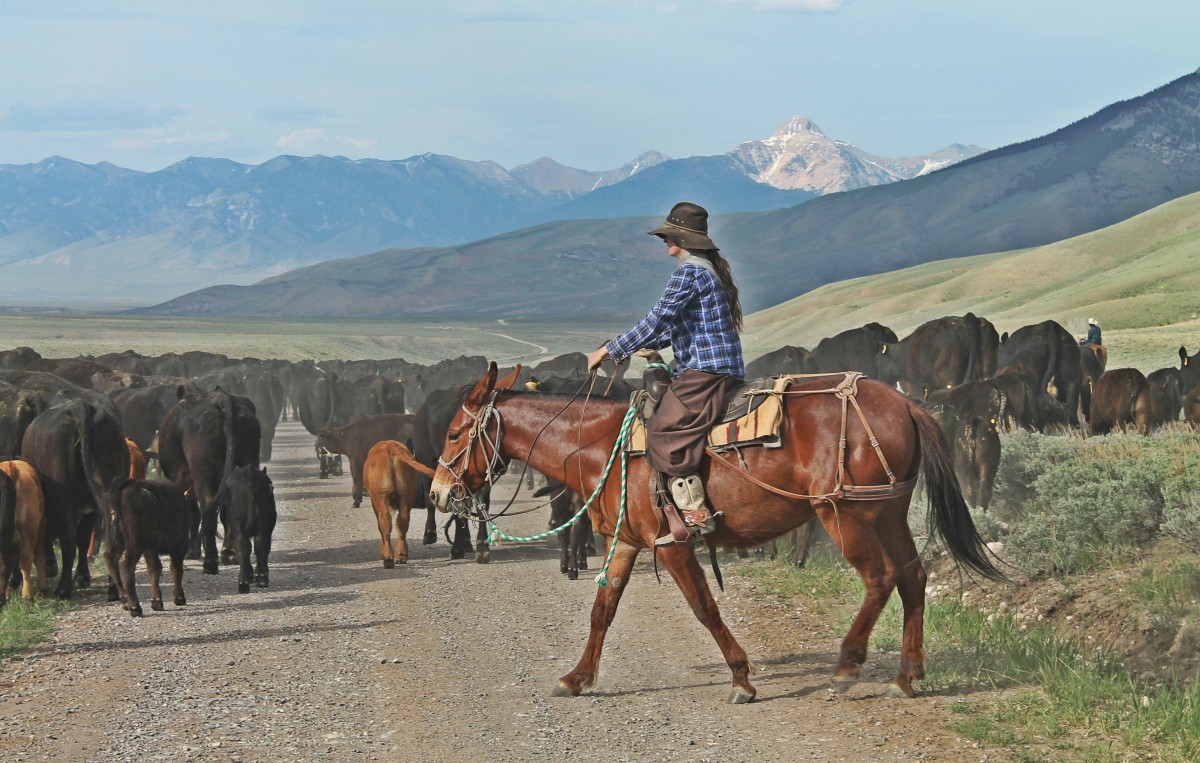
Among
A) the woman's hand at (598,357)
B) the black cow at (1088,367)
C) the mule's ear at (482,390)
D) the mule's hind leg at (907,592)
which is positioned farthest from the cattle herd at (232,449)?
the mule's hind leg at (907,592)

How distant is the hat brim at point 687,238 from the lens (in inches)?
354

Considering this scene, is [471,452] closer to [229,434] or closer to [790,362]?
[229,434]

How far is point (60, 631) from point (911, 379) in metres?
18.4

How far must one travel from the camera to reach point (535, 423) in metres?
9.73

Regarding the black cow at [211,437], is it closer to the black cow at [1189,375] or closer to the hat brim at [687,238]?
the hat brim at [687,238]

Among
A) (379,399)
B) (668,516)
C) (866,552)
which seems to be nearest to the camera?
(866,552)

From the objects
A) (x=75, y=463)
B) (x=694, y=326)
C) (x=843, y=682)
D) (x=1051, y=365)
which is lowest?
(x=843, y=682)

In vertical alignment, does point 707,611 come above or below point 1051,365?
below

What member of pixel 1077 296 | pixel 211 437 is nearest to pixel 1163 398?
pixel 211 437

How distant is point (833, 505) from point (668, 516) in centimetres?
100

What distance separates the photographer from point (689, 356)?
9.07 m

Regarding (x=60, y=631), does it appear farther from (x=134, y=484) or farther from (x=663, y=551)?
(x=663, y=551)

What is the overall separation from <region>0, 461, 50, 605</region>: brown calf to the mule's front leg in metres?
5.43

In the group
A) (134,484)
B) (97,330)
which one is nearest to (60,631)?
(134,484)
